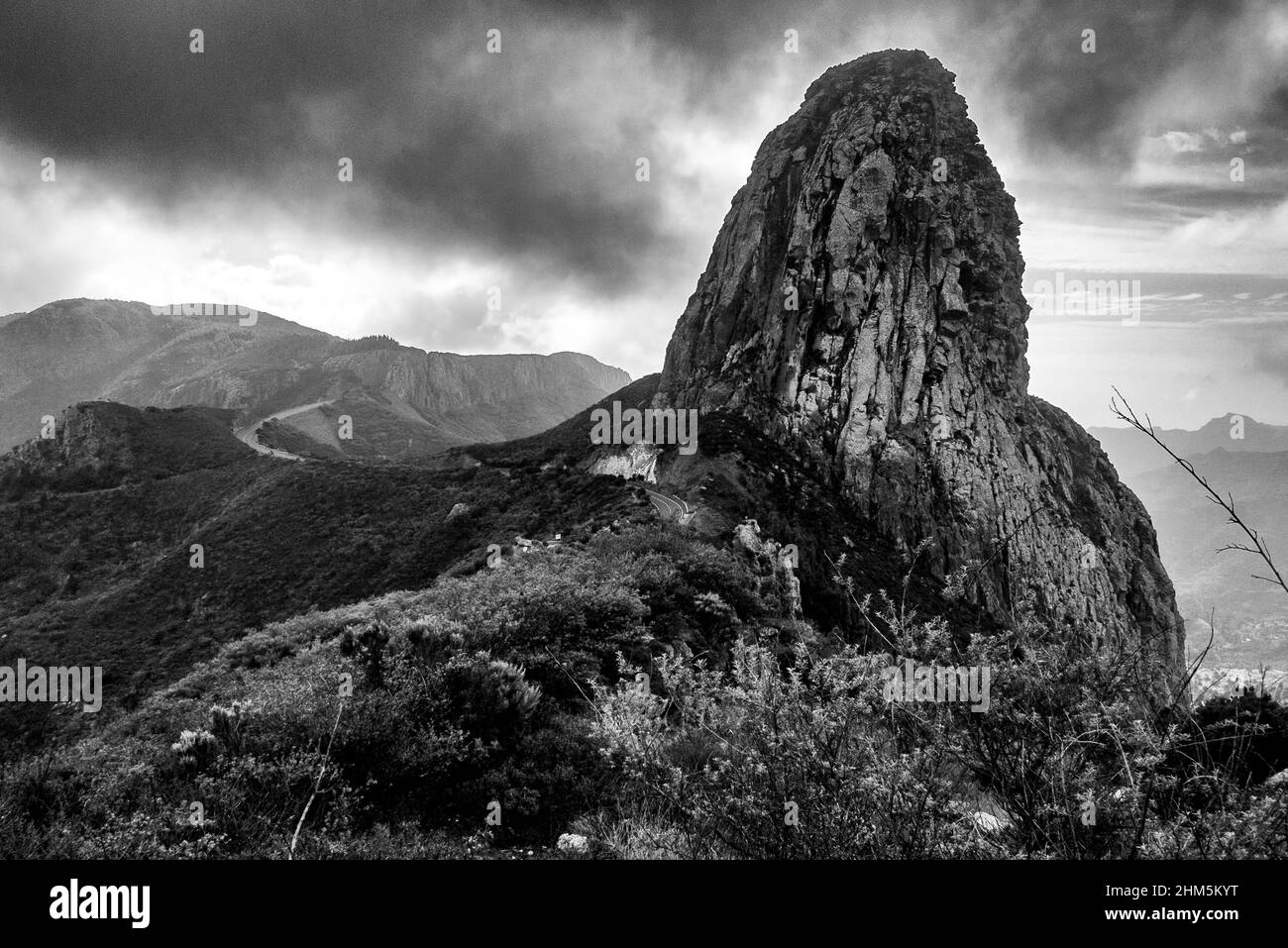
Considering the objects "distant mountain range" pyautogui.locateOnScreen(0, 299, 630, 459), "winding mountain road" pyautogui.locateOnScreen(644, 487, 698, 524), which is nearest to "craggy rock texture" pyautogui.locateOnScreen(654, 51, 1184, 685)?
"winding mountain road" pyautogui.locateOnScreen(644, 487, 698, 524)

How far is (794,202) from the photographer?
49062mm

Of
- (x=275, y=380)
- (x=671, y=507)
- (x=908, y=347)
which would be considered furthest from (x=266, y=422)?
(x=908, y=347)

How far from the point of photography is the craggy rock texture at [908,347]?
37250 millimetres

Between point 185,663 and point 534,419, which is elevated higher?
point 534,419

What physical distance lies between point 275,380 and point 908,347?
144191 millimetres

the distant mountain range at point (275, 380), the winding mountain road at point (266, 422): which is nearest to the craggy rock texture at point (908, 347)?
the winding mountain road at point (266, 422)

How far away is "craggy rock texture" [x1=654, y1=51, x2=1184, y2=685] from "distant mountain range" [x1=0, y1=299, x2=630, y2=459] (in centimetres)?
7467

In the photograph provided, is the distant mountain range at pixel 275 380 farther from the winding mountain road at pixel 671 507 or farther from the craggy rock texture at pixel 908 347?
the winding mountain road at pixel 671 507

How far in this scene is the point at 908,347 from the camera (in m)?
40.6

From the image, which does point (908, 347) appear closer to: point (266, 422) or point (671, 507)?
point (671, 507)

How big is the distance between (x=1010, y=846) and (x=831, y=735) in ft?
2.77

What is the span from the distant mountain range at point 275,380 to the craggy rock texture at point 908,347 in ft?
245
